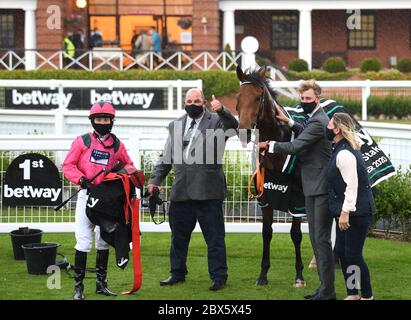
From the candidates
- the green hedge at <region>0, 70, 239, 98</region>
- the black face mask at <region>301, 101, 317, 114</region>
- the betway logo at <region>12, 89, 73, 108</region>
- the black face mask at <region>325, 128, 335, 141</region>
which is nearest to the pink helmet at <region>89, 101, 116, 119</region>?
the black face mask at <region>301, 101, 317, 114</region>

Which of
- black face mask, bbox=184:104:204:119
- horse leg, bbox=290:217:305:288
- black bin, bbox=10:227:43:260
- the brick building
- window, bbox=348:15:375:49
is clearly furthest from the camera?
window, bbox=348:15:375:49

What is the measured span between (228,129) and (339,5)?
27492mm

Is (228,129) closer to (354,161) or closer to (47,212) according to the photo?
(354,161)

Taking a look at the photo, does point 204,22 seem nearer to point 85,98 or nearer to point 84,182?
point 85,98

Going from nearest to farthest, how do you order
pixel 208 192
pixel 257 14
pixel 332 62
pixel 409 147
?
pixel 208 192
pixel 409 147
pixel 332 62
pixel 257 14

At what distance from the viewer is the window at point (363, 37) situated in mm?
38031

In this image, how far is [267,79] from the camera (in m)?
9.04

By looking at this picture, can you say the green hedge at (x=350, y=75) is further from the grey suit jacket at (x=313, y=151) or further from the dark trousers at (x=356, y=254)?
the dark trousers at (x=356, y=254)

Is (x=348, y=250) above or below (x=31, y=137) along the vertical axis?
below

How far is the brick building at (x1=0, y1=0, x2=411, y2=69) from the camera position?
35.2m

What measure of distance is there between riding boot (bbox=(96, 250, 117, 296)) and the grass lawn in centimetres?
7

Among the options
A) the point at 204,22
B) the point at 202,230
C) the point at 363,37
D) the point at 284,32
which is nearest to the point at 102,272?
the point at 202,230

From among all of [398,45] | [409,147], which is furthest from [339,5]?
[409,147]

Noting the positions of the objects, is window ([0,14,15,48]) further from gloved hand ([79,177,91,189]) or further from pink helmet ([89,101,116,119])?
gloved hand ([79,177,91,189])
